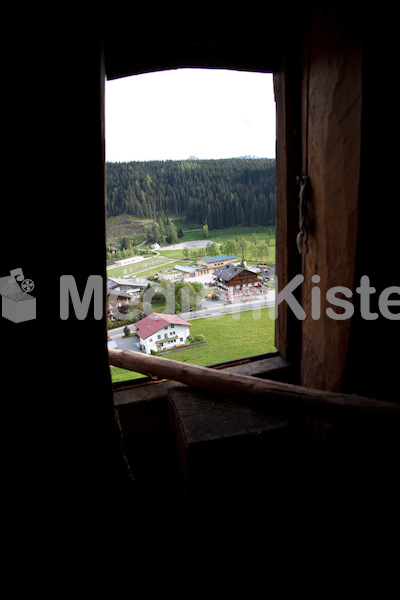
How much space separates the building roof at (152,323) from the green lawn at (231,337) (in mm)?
151

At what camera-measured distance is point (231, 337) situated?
1766 mm

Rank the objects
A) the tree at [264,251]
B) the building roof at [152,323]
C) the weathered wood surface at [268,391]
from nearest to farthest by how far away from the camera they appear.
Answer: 1. the weathered wood surface at [268,391]
2. the building roof at [152,323]
3. the tree at [264,251]

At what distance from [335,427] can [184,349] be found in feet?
2.60

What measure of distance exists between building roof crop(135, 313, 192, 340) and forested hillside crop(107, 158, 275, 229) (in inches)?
21.2

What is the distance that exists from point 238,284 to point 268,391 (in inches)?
25.5

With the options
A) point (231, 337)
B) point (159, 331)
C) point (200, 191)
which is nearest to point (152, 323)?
point (159, 331)

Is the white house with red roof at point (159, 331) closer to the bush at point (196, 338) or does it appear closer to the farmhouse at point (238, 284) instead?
the bush at point (196, 338)

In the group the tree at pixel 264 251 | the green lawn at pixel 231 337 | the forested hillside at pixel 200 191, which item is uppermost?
the forested hillside at pixel 200 191

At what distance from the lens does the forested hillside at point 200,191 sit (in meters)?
1.69

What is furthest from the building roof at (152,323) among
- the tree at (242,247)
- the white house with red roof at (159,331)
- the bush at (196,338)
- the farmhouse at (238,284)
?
the tree at (242,247)

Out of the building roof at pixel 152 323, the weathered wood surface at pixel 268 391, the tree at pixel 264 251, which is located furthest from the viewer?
the tree at pixel 264 251

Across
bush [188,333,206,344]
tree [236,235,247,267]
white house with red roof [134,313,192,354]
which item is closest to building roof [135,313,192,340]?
white house with red roof [134,313,192,354]

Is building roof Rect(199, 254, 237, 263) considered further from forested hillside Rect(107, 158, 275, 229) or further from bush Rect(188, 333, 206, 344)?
bush Rect(188, 333, 206, 344)

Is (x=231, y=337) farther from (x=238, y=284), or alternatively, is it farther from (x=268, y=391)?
(x=268, y=391)
